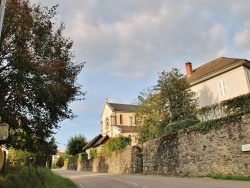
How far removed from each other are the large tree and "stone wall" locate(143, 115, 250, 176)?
1082cm

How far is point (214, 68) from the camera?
3691 cm

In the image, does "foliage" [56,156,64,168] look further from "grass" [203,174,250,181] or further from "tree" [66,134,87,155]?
"grass" [203,174,250,181]

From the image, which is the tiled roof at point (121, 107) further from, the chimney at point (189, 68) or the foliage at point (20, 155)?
the foliage at point (20, 155)

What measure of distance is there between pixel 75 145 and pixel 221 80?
50244 millimetres

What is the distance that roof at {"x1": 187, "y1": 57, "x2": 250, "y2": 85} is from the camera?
1316 inches

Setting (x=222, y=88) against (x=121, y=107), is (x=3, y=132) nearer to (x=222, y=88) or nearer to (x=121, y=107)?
(x=222, y=88)

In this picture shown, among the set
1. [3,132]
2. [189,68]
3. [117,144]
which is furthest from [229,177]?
[117,144]

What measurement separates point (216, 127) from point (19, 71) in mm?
14085

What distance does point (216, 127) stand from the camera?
22719 mm

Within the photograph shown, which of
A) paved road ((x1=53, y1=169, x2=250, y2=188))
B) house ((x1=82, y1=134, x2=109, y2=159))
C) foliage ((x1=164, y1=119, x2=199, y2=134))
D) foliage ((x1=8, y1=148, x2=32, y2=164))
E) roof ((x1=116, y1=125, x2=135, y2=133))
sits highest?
roof ((x1=116, y1=125, x2=135, y2=133))

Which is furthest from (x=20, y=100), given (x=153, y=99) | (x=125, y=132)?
(x=125, y=132)

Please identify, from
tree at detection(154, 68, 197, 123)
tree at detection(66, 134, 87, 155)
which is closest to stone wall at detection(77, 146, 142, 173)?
tree at detection(154, 68, 197, 123)

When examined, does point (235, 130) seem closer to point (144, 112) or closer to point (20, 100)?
point (20, 100)

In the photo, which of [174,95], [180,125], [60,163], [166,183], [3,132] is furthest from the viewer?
[60,163]
